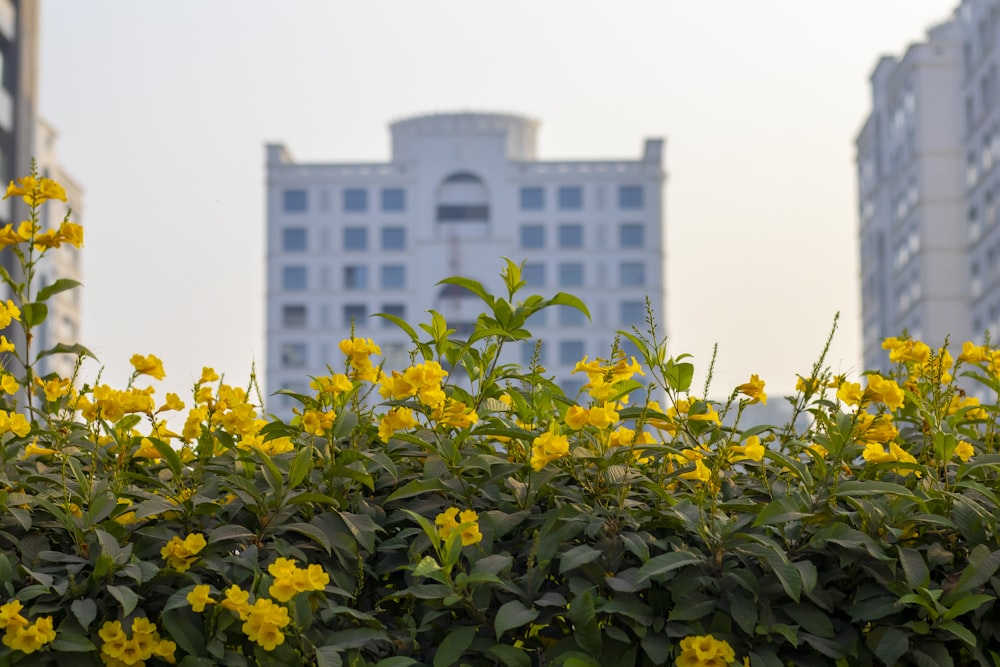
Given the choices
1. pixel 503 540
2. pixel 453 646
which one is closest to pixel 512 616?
pixel 453 646

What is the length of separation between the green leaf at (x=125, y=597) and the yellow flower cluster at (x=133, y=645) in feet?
0.09

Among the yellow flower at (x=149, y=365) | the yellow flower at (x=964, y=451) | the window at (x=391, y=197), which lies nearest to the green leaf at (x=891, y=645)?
the yellow flower at (x=964, y=451)

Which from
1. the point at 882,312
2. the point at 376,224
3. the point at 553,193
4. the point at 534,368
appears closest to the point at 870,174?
the point at 882,312

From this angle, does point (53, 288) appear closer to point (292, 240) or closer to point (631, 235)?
point (631, 235)

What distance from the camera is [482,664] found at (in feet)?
6.22

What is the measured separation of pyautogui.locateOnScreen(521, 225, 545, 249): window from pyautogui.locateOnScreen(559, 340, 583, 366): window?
194 inches

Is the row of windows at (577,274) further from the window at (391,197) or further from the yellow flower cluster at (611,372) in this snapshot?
the yellow flower cluster at (611,372)

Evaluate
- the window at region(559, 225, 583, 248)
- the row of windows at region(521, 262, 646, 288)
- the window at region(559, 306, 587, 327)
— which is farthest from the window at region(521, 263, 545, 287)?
the window at region(559, 306, 587, 327)

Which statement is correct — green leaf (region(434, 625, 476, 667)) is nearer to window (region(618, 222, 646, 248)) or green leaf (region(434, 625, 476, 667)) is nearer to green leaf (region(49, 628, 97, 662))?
green leaf (region(49, 628, 97, 662))

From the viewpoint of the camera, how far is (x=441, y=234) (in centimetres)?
5694

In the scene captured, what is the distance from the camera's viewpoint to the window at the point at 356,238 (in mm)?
57219

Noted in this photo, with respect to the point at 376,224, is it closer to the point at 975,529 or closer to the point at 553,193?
the point at 553,193

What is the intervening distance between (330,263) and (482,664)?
55.6 m

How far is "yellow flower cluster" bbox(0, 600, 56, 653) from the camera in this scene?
180 cm
